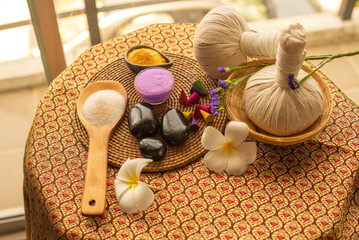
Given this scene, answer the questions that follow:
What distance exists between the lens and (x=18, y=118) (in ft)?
4.73

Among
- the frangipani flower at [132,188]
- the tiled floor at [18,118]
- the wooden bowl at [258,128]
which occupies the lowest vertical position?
the tiled floor at [18,118]

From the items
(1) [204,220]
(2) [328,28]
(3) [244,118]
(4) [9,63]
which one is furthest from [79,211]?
(2) [328,28]

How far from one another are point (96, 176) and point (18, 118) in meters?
0.82

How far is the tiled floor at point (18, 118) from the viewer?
1.34 m

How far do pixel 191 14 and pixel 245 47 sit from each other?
0.77 meters

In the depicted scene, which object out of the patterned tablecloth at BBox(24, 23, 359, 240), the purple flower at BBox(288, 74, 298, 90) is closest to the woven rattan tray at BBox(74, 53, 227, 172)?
the patterned tablecloth at BBox(24, 23, 359, 240)

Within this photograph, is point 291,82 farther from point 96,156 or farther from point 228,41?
point 96,156

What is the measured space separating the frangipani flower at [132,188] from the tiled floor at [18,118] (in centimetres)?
70

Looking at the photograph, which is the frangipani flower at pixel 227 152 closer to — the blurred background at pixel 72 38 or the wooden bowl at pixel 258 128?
the wooden bowl at pixel 258 128

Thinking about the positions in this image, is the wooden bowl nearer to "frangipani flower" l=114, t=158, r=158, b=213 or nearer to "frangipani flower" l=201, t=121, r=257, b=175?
"frangipani flower" l=201, t=121, r=257, b=175

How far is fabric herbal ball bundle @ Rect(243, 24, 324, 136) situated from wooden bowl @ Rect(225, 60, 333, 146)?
0.05 feet

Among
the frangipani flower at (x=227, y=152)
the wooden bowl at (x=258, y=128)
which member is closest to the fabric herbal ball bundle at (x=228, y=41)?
the wooden bowl at (x=258, y=128)

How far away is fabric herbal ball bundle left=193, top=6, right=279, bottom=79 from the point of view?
78cm

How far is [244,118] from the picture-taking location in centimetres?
77
